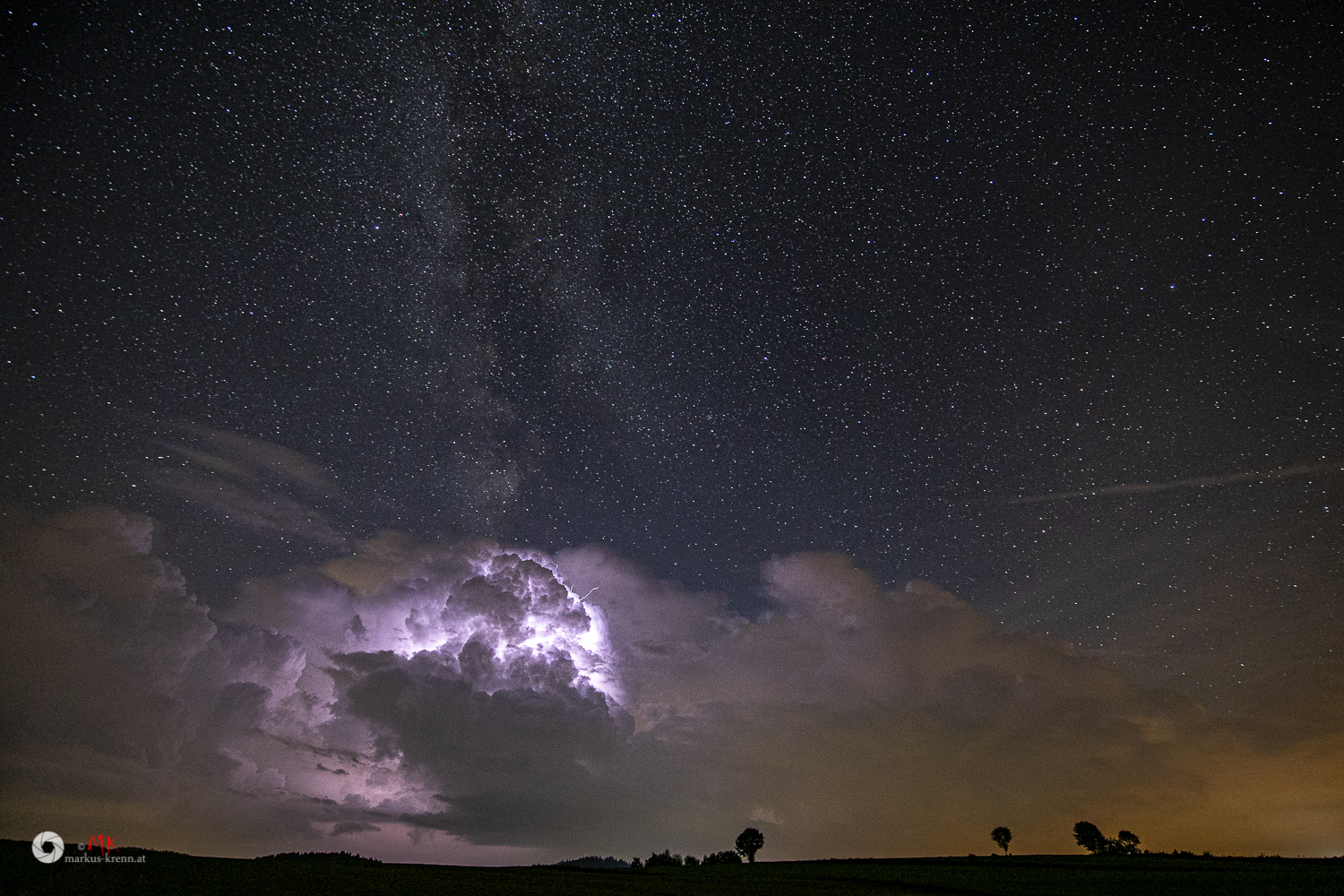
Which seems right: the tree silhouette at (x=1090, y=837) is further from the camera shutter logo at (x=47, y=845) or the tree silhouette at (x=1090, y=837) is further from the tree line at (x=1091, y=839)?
the camera shutter logo at (x=47, y=845)

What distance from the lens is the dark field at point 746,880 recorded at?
32.8m

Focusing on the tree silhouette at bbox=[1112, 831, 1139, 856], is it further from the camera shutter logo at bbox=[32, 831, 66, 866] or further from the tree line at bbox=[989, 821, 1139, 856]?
the camera shutter logo at bbox=[32, 831, 66, 866]

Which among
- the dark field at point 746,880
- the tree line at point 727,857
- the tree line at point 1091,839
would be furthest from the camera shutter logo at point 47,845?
the tree line at point 1091,839

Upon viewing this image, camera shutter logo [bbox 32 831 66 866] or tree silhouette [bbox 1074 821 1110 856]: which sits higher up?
camera shutter logo [bbox 32 831 66 866]

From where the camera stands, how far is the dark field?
32.8 meters

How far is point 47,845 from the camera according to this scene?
123 feet

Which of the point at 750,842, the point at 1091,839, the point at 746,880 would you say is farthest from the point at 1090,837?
the point at 746,880

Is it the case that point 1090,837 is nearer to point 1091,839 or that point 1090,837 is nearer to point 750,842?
point 1091,839

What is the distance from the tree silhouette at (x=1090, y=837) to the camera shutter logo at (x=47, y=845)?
172 metres

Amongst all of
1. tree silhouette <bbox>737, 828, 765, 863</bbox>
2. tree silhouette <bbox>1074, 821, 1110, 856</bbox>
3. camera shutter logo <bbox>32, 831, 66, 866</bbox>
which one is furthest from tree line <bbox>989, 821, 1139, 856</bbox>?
camera shutter logo <bbox>32, 831, 66, 866</bbox>

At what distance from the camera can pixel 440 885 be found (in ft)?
141

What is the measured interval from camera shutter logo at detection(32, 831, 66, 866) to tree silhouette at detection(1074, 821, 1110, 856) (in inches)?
6753

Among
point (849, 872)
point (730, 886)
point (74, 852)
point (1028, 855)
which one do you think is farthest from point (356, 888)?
point (1028, 855)

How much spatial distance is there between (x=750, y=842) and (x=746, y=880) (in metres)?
85.0
